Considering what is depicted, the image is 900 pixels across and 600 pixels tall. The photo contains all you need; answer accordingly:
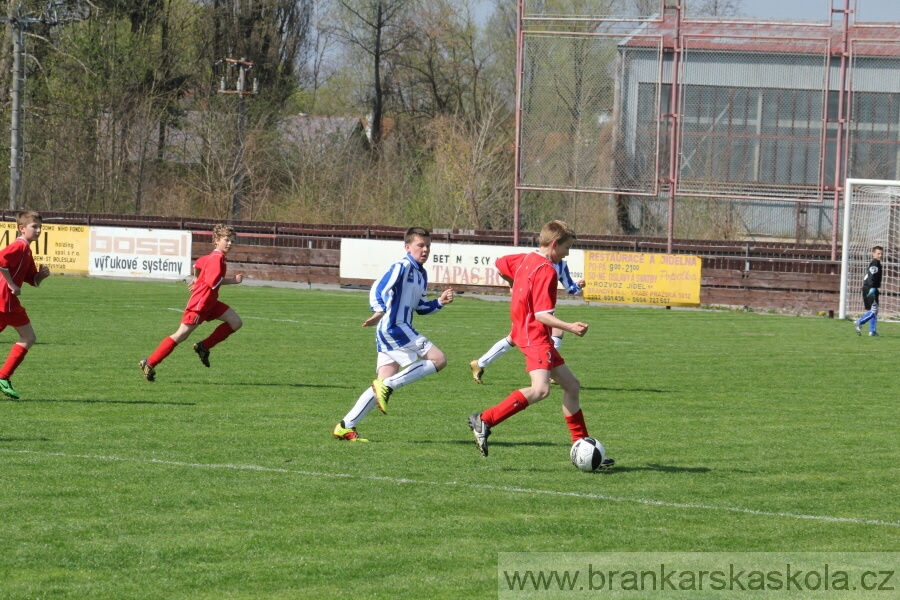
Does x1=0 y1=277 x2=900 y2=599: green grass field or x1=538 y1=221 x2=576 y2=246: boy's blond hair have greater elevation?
x1=538 y1=221 x2=576 y2=246: boy's blond hair

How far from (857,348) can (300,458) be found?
1238 cm

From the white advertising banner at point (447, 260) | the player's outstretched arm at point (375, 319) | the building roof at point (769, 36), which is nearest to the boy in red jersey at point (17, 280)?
the player's outstretched arm at point (375, 319)

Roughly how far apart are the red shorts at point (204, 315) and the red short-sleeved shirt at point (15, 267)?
2.01m

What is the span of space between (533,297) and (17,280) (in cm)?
552

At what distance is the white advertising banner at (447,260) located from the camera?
27781 mm

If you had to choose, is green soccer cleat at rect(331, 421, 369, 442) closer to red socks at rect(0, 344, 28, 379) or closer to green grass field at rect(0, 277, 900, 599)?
green grass field at rect(0, 277, 900, 599)

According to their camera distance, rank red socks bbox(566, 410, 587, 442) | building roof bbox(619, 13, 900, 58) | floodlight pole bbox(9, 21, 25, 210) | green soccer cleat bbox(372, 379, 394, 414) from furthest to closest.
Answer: floodlight pole bbox(9, 21, 25, 210) → building roof bbox(619, 13, 900, 58) → green soccer cleat bbox(372, 379, 394, 414) → red socks bbox(566, 410, 587, 442)

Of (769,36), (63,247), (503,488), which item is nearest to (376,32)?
(63,247)

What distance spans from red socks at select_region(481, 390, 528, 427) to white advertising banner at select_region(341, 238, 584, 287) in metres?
18.9

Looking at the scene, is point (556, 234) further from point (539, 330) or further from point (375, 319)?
point (375, 319)

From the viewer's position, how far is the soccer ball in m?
7.94

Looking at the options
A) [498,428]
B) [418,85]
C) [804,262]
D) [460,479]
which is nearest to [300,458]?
[460,479]

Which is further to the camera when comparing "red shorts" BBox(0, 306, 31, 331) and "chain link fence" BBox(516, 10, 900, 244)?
"chain link fence" BBox(516, 10, 900, 244)

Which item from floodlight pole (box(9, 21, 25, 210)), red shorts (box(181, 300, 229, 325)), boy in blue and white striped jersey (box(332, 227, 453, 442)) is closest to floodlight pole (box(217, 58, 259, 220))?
floodlight pole (box(9, 21, 25, 210))
